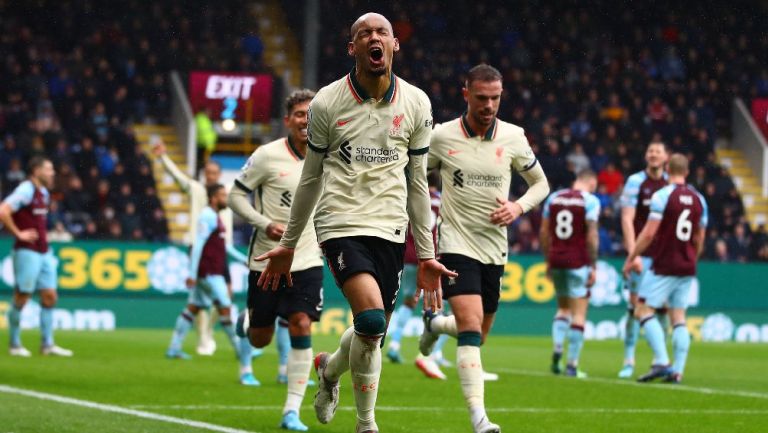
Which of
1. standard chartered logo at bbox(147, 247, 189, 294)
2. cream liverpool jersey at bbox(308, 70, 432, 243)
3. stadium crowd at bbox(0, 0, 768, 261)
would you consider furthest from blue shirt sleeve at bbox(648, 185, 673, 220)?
stadium crowd at bbox(0, 0, 768, 261)

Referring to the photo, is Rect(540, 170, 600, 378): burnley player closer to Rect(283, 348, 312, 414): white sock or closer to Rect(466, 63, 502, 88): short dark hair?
Rect(466, 63, 502, 88): short dark hair

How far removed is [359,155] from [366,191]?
0.21 m

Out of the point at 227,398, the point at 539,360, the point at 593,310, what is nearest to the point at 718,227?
the point at 593,310

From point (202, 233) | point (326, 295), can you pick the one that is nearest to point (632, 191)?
point (202, 233)

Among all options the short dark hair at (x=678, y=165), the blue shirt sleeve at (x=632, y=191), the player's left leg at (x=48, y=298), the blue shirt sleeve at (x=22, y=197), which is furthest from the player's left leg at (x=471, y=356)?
the player's left leg at (x=48, y=298)

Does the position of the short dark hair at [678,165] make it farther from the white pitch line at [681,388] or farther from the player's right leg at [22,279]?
the player's right leg at [22,279]

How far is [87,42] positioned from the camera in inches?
1267

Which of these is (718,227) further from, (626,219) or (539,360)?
(626,219)

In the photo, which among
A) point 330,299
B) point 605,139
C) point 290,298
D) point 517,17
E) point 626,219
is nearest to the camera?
point 290,298

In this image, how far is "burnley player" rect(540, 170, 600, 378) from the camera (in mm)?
15234

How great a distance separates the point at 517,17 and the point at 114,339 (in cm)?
1958

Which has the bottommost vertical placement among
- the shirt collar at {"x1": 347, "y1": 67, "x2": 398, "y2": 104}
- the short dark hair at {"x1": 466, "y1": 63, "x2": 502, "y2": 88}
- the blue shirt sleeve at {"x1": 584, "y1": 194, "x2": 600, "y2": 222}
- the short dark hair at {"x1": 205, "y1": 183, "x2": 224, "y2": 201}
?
the short dark hair at {"x1": 205, "y1": 183, "x2": 224, "y2": 201}

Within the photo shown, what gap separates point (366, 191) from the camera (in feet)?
25.2

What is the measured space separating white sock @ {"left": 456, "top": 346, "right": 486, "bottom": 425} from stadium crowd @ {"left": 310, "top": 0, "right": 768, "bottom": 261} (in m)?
21.4
